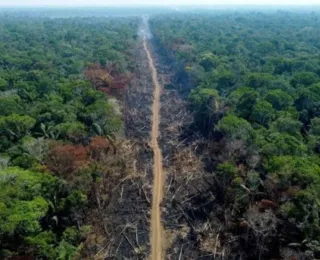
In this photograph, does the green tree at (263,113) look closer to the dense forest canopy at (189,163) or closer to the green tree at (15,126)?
the dense forest canopy at (189,163)

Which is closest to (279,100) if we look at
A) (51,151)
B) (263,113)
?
(263,113)

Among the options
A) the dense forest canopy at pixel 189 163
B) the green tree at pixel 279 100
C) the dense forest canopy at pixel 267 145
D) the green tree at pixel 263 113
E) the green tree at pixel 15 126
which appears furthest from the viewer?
the green tree at pixel 279 100

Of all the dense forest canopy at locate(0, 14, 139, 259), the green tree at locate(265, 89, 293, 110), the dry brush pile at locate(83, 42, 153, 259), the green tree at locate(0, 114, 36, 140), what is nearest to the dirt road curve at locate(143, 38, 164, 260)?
the dry brush pile at locate(83, 42, 153, 259)

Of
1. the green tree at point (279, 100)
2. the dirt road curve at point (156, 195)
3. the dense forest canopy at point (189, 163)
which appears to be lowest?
the dirt road curve at point (156, 195)

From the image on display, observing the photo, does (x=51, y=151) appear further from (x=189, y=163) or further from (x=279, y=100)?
(x=279, y=100)

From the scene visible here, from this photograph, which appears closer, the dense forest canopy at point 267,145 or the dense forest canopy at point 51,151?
the dense forest canopy at point 51,151

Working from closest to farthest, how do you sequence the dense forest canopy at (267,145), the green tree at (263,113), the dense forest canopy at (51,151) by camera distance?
the dense forest canopy at (51,151)
the dense forest canopy at (267,145)
the green tree at (263,113)

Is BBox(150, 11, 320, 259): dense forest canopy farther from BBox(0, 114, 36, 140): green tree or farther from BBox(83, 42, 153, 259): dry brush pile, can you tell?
BBox(0, 114, 36, 140): green tree

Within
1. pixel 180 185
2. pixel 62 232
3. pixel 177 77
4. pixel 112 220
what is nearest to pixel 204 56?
pixel 177 77

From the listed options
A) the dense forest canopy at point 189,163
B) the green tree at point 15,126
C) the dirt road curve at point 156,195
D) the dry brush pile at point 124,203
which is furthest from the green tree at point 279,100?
the green tree at point 15,126

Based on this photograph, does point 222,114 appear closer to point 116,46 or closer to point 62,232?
point 62,232

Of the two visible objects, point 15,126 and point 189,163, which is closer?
point 15,126
